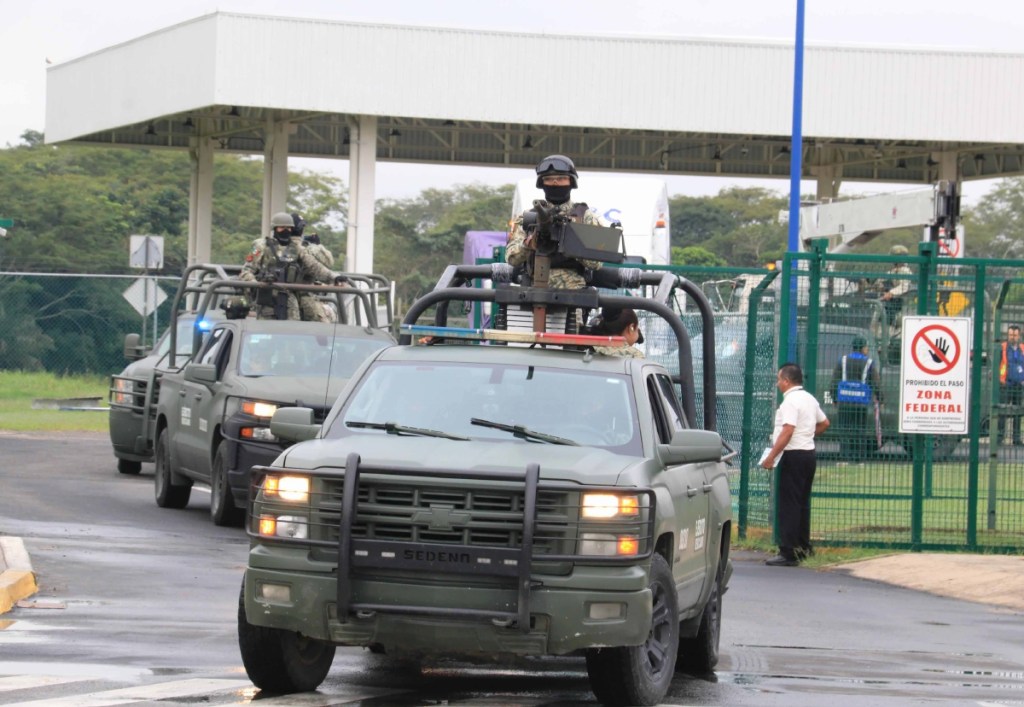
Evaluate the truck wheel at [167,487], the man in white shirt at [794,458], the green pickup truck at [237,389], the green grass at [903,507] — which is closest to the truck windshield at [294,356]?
the green pickup truck at [237,389]

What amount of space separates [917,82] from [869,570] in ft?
84.3

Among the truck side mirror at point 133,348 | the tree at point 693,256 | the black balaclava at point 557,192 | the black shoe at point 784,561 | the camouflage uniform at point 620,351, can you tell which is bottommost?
the black shoe at point 784,561

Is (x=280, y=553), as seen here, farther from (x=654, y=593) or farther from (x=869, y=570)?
(x=869, y=570)

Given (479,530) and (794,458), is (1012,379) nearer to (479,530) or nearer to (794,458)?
(794,458)

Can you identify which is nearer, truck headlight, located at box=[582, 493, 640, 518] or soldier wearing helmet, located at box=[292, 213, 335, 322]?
truck headlight, located at box=[582, 493, 640, 518]

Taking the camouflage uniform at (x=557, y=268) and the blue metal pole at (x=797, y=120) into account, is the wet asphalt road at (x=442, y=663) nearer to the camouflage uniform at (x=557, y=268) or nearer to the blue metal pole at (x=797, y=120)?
the camouflage uniform at (x=557, y=268)

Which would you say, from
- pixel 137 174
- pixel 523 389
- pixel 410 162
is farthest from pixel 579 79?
pixel 137 174

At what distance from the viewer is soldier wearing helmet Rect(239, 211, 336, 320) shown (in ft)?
58.5

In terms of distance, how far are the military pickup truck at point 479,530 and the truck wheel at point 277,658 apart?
0.4 inches

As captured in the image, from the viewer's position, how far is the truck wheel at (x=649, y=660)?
802 centimetres

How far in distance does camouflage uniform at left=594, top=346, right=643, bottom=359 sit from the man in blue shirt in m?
6.58

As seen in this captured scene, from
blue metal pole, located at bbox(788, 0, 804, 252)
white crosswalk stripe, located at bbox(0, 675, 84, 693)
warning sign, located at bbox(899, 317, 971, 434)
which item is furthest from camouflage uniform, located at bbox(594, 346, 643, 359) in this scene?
blue metal pole, located at bbox(788, 0, 804, 252)

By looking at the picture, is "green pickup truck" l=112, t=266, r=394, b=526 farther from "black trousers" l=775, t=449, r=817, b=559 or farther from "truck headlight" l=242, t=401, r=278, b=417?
"black trousers" l=775, t=449, r=817, b=559

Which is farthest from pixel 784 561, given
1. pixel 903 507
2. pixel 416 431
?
pixel 416 431
